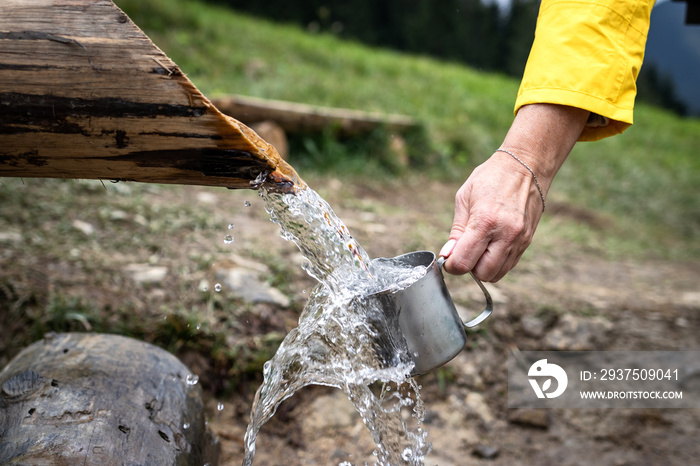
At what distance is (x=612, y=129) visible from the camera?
5.42 ft

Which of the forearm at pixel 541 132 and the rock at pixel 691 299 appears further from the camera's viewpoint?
the rock at pixel 691 299

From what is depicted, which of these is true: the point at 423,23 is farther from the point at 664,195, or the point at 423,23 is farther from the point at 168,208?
the point at 168,208

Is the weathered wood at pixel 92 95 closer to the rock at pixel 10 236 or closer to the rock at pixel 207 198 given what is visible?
the rock at pixel 10 236

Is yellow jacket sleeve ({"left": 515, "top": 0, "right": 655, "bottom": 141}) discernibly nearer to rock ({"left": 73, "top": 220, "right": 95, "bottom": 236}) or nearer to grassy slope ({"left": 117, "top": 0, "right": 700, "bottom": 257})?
rock ({"left": 73, "top": 220, "right": 95, "bottom": 236})

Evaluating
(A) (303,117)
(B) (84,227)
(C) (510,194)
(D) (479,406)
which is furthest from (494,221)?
(A) (303,117)

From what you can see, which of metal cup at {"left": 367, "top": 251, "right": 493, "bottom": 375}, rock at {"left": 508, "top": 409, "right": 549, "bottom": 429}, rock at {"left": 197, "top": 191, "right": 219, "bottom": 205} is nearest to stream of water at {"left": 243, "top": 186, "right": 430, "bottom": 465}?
metal cup at {"left": 367, "top": 251, "right": 493, "bottom": 375}

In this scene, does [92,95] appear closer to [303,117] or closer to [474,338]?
[474,338]

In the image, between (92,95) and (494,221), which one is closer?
(92,95)

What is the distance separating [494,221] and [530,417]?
1.35 metres

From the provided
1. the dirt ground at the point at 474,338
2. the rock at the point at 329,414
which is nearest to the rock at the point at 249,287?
the dirt ground at the point at 474,338

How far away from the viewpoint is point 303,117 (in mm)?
5277

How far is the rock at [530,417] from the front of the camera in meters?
2.37

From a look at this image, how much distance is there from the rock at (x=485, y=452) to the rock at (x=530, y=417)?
24 cm

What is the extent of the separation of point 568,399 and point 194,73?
5.49 meters
